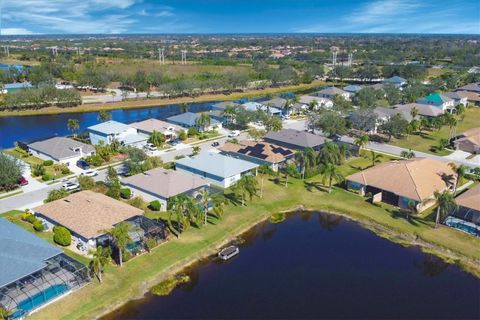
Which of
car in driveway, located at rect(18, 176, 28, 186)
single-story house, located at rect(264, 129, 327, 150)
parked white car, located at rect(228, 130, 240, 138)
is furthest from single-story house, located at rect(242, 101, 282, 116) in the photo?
car in driveway, located at rect(18, 176, 28, 186)

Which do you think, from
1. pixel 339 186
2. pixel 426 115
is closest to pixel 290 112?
pixel 426 115

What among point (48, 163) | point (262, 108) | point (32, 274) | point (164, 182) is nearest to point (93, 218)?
point (32, 274)

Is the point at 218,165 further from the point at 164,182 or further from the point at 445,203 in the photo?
the point at 445,203

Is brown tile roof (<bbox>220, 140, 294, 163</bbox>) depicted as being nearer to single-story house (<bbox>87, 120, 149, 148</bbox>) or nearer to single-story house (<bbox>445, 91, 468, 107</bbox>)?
single-story house (<bbox>87, 120, 149, 148</bbox>)

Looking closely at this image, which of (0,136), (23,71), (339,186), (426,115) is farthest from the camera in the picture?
(23,71)

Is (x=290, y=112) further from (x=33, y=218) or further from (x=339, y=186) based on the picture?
(x=33, y=218)

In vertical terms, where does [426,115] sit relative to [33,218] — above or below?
above
